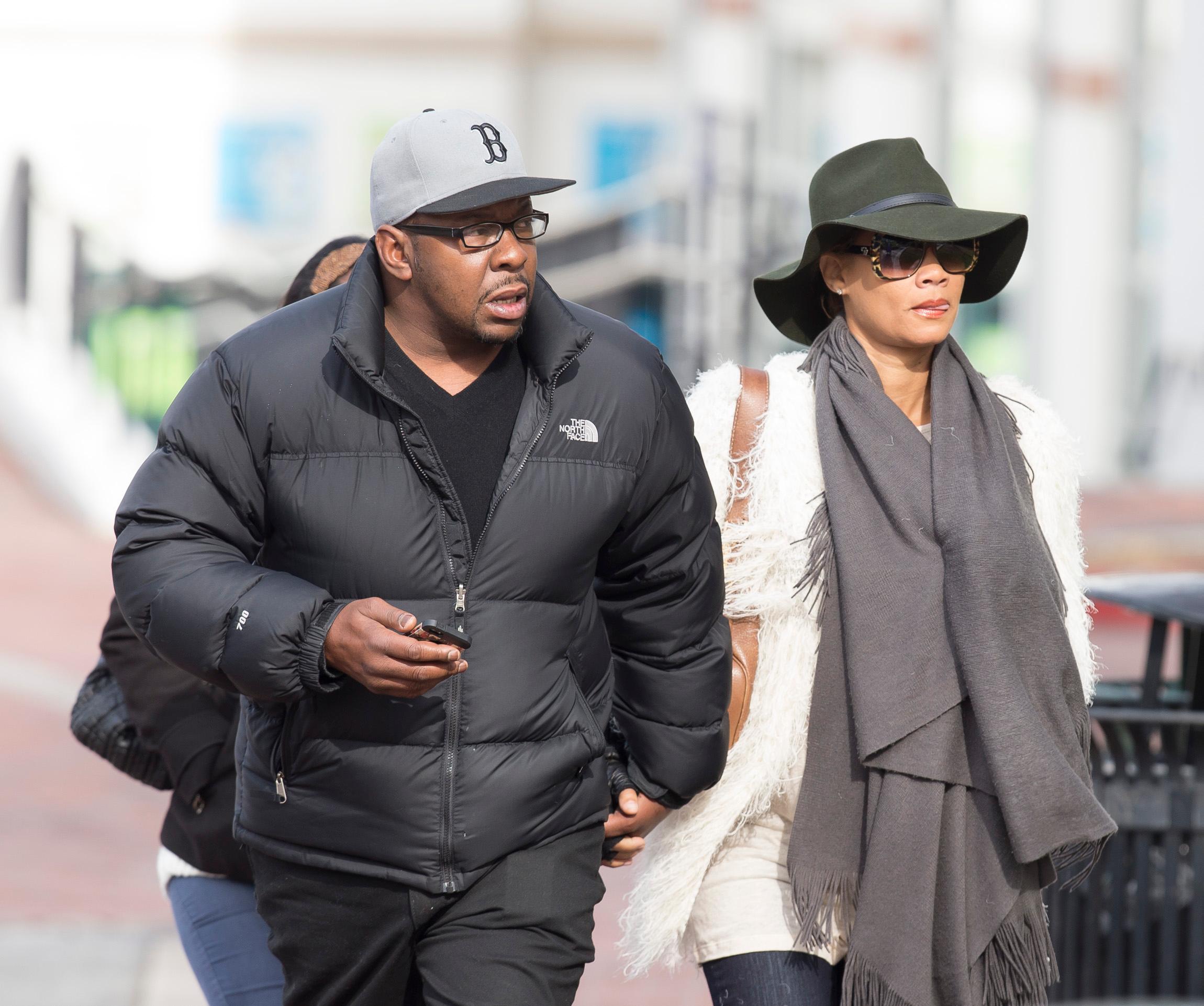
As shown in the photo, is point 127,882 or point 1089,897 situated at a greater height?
point 1089,897

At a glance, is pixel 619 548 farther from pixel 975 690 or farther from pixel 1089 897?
pixel 1089 897

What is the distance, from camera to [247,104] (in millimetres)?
22047

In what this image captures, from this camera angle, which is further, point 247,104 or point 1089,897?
point 247,104

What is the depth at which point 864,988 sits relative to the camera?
320 centimetres

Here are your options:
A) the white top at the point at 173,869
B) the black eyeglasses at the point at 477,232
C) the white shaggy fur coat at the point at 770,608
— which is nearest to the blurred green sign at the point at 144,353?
the white top at the point at 173,869

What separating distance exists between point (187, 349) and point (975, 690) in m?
16.1

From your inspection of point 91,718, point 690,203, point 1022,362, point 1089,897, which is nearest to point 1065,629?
point 1089,897

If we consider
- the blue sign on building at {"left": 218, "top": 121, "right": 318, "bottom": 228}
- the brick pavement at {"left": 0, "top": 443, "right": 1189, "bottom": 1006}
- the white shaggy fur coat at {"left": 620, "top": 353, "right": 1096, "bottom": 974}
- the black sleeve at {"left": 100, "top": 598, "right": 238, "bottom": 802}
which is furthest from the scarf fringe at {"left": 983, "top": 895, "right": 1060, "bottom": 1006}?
the blue sign on building at {"left": 218, "top": 121, "right": 318, "bottom": 228}

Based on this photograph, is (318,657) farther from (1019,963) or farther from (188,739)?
(1019,963)

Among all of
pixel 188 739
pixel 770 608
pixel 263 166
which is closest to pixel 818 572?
pixel 770 608

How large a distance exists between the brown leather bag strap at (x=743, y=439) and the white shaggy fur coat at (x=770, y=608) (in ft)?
0.05

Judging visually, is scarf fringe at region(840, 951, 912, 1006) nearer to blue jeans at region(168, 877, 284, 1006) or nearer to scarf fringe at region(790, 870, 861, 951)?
scarf fringe at region(790, 870, 861, 951)

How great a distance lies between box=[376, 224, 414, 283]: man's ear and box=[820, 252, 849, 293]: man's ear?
1.00 meters

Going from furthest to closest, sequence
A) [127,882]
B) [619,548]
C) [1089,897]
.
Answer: [127,882], [1089,897], [619,548]
